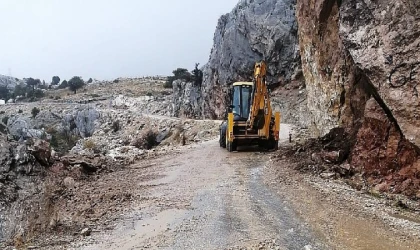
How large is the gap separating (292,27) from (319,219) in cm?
3355

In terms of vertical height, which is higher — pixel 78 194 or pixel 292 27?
pixel 292 27

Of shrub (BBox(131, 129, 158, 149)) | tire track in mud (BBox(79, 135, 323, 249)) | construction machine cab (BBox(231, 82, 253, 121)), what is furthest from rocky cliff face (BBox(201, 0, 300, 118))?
tire track in mud (BBox(79, 135, 323, 249))

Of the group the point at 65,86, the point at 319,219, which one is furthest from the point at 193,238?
the point at 65,86

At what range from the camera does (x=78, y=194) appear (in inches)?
500

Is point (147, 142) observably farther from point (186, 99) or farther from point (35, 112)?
point (35, 112)

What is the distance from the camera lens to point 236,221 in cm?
864

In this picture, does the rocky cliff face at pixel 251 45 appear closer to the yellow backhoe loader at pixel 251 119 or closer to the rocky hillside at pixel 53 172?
the rocky hillside at pixel 53 172

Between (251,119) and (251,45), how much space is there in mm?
24822

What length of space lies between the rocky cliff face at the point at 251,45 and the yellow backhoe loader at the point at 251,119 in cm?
2138

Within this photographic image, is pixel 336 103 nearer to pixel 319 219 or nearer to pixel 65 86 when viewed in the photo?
pixel 319 219

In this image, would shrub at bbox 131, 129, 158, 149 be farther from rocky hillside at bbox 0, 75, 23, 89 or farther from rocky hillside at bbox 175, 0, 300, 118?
rocky hillside at bbox 0, 75, 23, 89

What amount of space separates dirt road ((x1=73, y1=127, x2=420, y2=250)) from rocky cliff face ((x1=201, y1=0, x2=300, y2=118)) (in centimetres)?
2781

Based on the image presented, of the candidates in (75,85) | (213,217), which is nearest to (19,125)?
(75,85)

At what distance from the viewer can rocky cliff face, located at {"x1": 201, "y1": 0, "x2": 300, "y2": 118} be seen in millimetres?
39938
